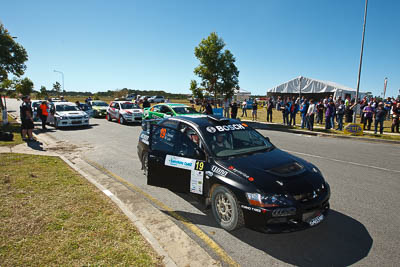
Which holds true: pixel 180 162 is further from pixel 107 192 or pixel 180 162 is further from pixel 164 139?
pixel 107 192

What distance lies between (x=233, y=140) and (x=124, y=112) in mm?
14362

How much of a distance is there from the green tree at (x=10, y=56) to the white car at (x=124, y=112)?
22.9 feet

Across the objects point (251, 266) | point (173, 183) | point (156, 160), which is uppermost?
point (156, 160)

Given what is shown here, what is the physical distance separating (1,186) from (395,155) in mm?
12033

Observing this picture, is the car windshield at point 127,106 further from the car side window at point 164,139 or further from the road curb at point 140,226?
the car side window at point 164,139

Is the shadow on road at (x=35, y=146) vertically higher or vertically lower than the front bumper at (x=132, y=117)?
lower

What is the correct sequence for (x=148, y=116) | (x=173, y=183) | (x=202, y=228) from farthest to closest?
(x=148, y=116)
(x=173, y=183)
(x=202, y=228)

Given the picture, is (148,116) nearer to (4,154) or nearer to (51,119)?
(51,119)

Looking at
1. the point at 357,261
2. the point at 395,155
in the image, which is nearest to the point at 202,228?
the point at 357,261

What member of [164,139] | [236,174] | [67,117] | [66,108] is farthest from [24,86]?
[236,174]

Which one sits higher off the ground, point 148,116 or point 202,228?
point 148,116

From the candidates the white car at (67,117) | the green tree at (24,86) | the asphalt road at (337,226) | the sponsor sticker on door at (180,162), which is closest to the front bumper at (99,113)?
the white car at (67,117)

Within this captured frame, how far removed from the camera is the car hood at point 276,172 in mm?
3320

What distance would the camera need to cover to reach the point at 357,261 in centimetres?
303
